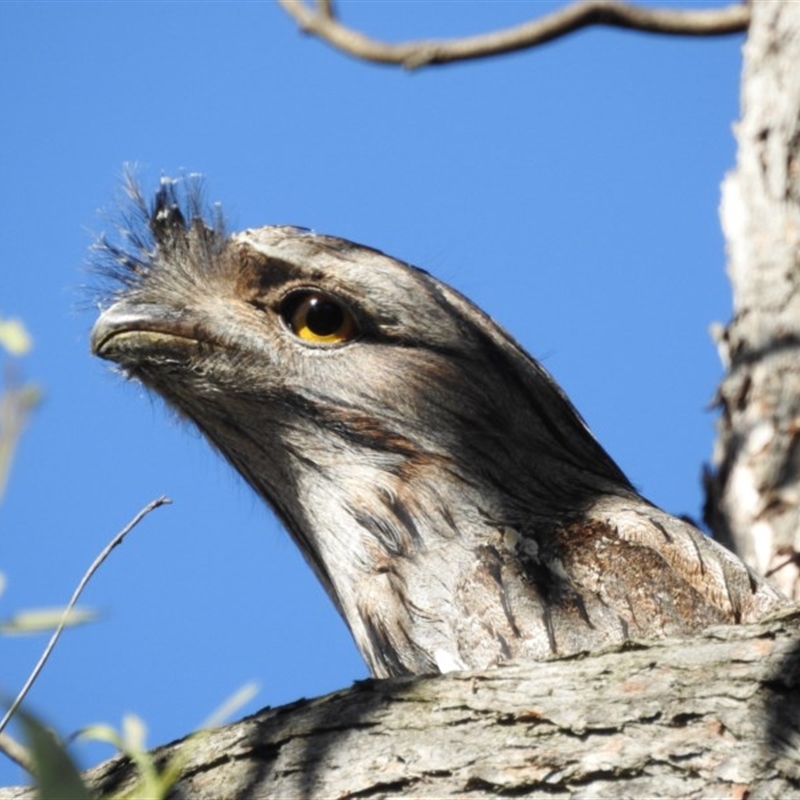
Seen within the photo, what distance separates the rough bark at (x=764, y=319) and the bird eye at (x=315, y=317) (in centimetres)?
140

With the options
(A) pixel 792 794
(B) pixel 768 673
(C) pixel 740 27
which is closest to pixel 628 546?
(B) pixel 768 673

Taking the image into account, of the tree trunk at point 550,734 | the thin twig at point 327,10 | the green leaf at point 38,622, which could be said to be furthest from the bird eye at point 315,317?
the green leaf at point 38,622

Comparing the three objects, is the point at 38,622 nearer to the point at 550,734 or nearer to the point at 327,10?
the point at 550,734

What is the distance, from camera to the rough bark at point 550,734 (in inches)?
76.0

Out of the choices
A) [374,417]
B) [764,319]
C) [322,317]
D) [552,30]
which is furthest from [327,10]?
[374,417]

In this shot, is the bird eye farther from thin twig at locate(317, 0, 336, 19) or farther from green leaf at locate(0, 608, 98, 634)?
green leaf at locate(0, 608, 98, 634)

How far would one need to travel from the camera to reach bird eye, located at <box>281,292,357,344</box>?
368 centimetres

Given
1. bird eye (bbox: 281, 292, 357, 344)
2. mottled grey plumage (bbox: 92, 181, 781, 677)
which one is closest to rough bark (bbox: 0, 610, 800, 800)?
mottled grey plumage (bbox: 92, 181, 781, 677)

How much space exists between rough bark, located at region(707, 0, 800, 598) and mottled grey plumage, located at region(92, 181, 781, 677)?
750 millimetres

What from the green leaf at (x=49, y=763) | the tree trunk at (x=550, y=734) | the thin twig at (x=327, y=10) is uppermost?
the thin twig at (x=327, y=10)

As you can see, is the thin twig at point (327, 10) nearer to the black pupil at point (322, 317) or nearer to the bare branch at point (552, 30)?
the bare branch at point (552, 30)

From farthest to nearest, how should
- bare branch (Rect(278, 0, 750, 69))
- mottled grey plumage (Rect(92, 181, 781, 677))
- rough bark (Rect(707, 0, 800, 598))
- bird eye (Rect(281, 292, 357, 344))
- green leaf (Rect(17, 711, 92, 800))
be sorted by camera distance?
1. bare branch (Rect(278, 0, 750, 69))
2. rough bark (Rect(707, 0, 800, 598))
3. bird eye (Rect(281, 292, 357, 344))
4. mottled grey plumage (Rect(92, 181, 781, 677))
5. green leaf (Rect(17, 711, 92, 800))

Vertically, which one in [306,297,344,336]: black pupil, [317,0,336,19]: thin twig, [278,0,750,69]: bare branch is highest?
[317,0,336,19]: thin twig

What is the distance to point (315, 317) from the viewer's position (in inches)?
145
